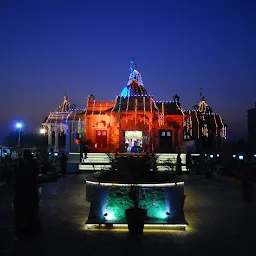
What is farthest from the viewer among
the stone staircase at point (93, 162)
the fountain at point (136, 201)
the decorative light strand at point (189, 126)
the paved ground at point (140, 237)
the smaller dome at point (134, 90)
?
the smaller dome at point (134, 90)

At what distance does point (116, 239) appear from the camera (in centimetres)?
809

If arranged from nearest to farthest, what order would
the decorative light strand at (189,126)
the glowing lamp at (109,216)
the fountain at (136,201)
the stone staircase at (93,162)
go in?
the fountain at (136,201) → the glowing lamp at (109,216) → the stone staircase at (93,162) → the decorative light strand at (189,126)

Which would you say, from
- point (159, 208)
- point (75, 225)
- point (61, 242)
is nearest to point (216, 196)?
point (159, 208)

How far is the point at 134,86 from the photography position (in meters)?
41.5

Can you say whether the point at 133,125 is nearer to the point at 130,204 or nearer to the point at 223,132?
the point at 223,132

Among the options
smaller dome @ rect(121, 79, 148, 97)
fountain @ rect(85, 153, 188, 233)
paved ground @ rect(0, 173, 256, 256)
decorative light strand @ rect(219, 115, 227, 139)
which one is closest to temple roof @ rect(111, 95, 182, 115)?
smaller dome @ rect(121, 79, 148, 97)

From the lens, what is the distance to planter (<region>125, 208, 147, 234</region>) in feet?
27.7

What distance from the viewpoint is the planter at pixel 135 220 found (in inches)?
332

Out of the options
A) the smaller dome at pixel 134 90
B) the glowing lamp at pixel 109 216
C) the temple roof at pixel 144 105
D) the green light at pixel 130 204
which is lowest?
the glowing lamp at pixel 109 216

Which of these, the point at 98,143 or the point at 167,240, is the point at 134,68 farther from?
the point at 167,240

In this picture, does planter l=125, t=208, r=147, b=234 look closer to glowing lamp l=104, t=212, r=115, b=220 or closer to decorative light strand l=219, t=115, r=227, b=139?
glowing lamp l=104, t=212, r=115, b=220

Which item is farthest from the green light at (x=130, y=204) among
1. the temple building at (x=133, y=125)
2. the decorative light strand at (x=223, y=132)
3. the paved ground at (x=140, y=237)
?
the decorative light strand at (x=223, y=132)

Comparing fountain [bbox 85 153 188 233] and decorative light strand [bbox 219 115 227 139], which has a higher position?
decorative light strand [bbox 219 115 227 139]

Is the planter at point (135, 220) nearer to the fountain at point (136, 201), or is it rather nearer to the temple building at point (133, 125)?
the fountain at point (136, 201)
